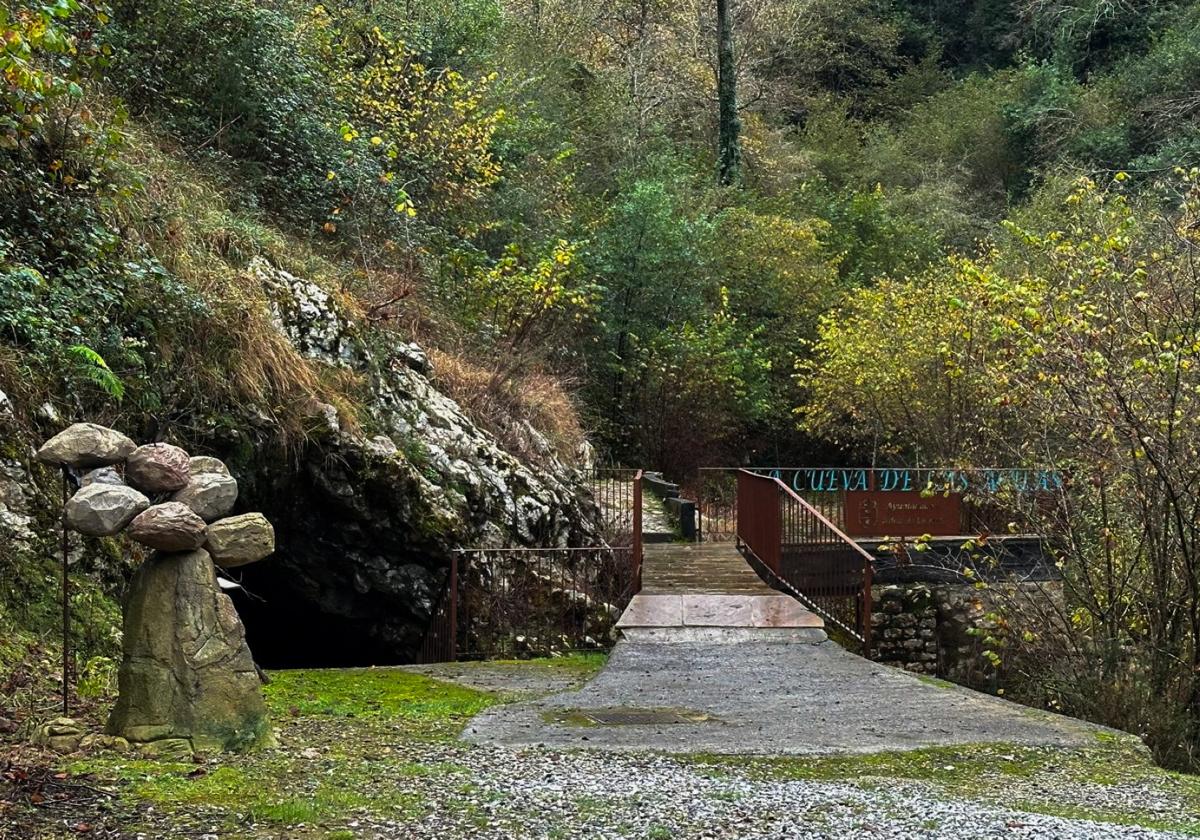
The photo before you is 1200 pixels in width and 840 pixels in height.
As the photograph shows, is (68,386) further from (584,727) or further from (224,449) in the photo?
(584,727)

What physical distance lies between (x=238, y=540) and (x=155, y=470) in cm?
61

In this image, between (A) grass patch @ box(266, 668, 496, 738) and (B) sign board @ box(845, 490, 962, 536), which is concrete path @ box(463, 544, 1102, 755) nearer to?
(A) grass patch @ box(266, 668, 496, 738)

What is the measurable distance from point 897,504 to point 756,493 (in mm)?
4008

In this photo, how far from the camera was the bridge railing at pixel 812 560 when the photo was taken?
470 inches

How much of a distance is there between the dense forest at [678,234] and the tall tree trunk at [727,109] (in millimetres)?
420

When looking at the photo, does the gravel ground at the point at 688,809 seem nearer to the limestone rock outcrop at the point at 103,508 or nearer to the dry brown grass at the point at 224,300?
the limestone rock outcrop at the point at 103,508

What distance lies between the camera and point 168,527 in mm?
5832

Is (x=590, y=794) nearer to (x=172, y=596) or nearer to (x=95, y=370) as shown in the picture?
(x=172, y=596)

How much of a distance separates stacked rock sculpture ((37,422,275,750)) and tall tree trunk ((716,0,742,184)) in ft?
86.6

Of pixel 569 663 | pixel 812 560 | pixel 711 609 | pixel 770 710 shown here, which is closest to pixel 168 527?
pixel 770 710

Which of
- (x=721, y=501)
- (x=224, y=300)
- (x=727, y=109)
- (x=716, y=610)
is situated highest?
(x=727, y=109)

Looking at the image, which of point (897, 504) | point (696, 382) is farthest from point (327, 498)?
point (696, 382)

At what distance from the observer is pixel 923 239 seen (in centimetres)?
3127

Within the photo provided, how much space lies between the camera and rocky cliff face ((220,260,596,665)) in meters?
10.9
